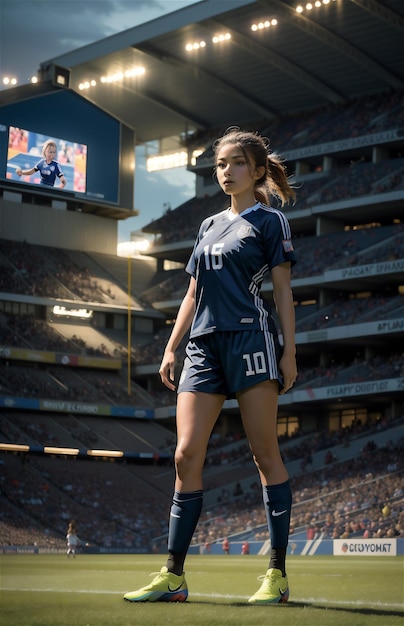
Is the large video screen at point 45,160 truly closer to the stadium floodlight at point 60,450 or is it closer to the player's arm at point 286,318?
the stadium floodlight at point 60,450

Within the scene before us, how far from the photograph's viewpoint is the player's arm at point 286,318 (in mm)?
5754

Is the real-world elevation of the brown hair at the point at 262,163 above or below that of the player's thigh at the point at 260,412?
above

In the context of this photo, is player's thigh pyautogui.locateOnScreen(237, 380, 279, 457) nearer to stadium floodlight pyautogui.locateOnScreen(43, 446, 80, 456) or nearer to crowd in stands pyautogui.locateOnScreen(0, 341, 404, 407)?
crowd in stands pyautogui.locateOnScreen(0, 341, 404, 407)

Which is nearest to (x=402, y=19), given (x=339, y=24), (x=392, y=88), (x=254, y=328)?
(x=339, y=24)

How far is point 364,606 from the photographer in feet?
19.4

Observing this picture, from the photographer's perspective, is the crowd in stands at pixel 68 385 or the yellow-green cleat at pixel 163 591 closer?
the yellow-green cleat at pixel 163 591

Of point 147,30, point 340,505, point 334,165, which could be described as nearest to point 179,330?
point 340,505

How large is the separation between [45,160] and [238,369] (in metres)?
41.2

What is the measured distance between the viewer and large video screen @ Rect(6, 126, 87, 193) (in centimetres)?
4297

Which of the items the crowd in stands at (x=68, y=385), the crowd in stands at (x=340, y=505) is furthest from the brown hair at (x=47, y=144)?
the crowd in stands at (x=340, y=505)

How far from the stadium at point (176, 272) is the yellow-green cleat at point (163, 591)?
32245mm

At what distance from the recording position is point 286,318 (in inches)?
229

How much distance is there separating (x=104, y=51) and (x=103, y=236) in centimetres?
1018

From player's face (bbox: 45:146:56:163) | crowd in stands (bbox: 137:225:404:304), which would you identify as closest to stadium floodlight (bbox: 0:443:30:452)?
player's face (bbox: 45:146:56:163)
